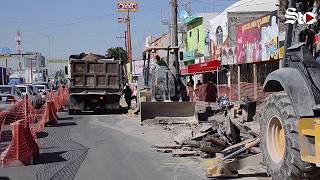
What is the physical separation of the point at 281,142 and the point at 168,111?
1214cm

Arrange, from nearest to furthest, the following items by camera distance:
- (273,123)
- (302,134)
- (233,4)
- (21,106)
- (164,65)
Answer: (302,134) → (273,123) → (21,106) → (164,65) → (233,4)

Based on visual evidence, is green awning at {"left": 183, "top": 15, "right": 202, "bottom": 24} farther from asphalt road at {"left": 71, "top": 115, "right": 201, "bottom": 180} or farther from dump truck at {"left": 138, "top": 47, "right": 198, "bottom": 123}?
asphalt road at {"left": 71, "top": 115, "right": 201, "bottom": 180}

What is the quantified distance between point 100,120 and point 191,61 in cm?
3088

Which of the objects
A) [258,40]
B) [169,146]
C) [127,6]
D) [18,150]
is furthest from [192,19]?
[18,150]

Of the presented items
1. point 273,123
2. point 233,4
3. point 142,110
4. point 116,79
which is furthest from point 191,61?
point 273,123

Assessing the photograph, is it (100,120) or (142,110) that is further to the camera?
(100,120)

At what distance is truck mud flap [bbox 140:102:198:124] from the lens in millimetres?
19578

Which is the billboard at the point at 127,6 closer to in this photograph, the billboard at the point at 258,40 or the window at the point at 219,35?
the window at the point at 219,35

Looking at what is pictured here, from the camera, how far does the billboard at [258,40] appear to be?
2598 cm

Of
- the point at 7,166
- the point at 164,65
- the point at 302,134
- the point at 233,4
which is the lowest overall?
the point at 7,166

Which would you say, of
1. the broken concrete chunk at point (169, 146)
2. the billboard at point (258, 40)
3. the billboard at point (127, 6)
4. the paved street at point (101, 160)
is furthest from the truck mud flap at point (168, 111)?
the billboard at point (127, 6)

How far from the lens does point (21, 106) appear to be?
18.9m

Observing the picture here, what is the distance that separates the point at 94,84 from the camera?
27.4 meters

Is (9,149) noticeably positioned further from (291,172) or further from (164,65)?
(164,65)
